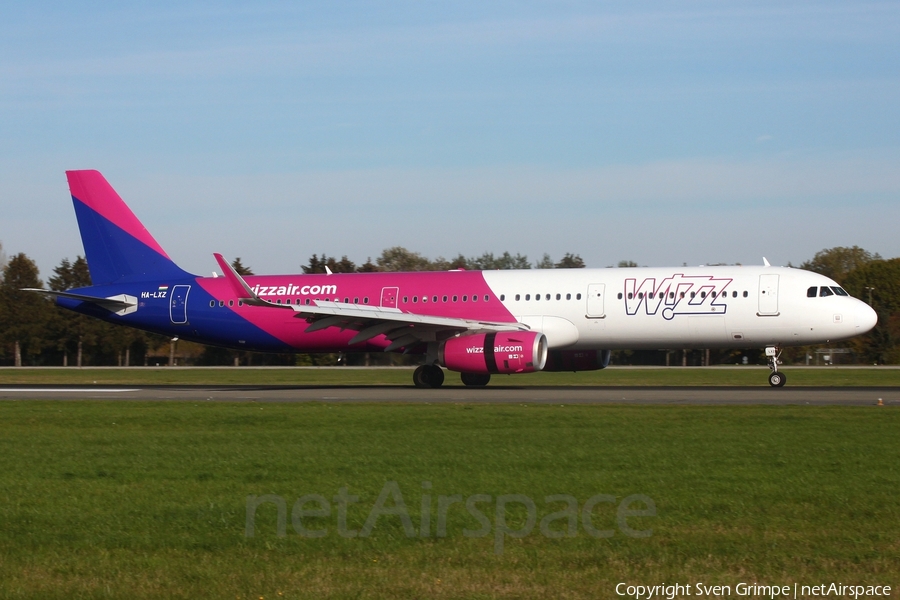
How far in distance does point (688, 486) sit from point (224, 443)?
7191 mm

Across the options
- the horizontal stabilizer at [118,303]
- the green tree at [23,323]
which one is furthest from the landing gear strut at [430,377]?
the green tree at [23,323]

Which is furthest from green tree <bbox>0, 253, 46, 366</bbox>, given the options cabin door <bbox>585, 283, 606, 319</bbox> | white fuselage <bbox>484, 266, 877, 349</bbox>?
cabin door <bbox>585, 283, 606, 319</bbox>

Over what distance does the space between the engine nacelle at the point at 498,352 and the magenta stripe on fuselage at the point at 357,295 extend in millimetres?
2069

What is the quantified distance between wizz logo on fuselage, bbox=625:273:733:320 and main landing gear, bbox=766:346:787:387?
6.62ft

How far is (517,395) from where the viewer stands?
83.5 feet

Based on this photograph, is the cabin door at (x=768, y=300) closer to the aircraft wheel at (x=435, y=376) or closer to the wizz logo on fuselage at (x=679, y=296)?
the wizz logo on fuselage at (x=679, y=296)

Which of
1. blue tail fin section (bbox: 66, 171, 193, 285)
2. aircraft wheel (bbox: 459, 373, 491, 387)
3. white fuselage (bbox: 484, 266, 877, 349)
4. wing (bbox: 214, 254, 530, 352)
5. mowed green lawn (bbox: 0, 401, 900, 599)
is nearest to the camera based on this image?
mowed green lawn (bbox: 0, 401, 900, 599)

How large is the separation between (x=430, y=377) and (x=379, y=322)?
251cm

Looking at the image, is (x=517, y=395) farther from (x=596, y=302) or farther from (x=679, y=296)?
(x=679, y=296)

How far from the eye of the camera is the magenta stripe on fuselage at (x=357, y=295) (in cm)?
3019

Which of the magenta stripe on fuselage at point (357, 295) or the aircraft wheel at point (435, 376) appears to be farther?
the magenta stripe on fuselage at point (357, 295)

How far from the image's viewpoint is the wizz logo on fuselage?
27.7m

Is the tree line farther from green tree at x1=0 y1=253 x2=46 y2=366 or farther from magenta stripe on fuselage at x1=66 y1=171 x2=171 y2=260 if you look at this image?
magenta stripe on fuselage at x1=66 y1=171 x2=171 y2=260

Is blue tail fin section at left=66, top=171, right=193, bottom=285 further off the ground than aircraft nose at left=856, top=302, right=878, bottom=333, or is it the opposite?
blue tail fin section at left=66, top=171, right=193, bottom=285
